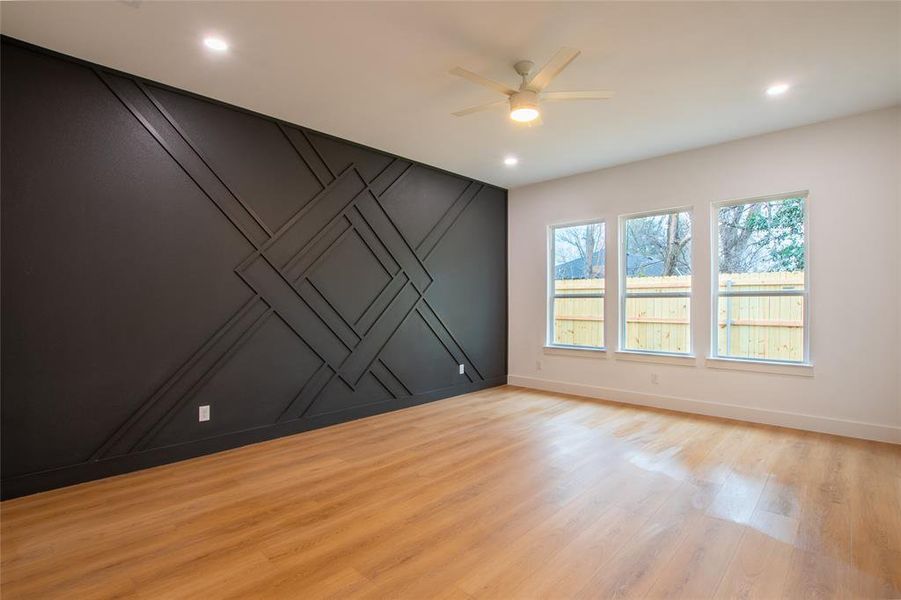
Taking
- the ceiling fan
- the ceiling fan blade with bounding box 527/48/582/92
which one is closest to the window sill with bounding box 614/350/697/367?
the ceiling fan

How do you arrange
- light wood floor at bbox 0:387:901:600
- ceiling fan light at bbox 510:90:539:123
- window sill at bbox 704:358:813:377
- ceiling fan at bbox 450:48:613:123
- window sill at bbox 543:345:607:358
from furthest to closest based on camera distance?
1. window sill at bbox 543:345:607:358
2. window sill at bbox 704:358:813:377
3. ceiling fan light at bbox 510:90:539:123
4. ceiling fan at bbox 450:48:613:123
5. light wood floor at bbox 0:387:901:600

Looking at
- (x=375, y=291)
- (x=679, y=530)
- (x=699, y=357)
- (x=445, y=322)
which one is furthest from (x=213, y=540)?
(x=699, y=357)

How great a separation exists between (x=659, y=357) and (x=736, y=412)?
3.01 ft

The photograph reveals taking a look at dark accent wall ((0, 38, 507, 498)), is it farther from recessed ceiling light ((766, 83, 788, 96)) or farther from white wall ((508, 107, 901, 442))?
recessed ceiling light ((766, 83, 788, 96))

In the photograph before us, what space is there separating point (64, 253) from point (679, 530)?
416 centimetres

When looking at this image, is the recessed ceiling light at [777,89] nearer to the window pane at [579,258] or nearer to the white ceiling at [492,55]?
the white ceiling at [492,55]

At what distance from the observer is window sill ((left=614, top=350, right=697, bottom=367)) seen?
483 cm

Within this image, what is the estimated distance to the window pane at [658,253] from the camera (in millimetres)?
4953

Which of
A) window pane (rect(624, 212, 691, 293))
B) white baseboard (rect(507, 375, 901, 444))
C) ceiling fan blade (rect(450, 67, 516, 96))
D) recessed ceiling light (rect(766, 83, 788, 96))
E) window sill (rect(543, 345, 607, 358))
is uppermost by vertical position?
recessed ceiling light (rect(766, 83, 788, 96))

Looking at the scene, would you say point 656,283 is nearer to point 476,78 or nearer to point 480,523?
point 476,78

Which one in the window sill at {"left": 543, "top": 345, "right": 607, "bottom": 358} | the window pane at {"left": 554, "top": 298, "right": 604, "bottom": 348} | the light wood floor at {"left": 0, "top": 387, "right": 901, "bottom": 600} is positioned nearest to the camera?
the light wood floor at {"left": 0, "top": 387, "right": 901, "bottom": 600}

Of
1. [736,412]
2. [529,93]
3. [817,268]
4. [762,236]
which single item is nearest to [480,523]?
[529,93]

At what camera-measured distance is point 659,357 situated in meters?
5.04

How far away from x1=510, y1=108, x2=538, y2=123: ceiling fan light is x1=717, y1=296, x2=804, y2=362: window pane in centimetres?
311
